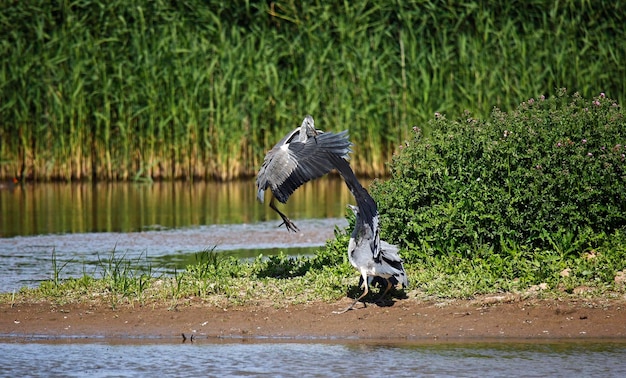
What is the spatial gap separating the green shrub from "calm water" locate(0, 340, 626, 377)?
1459 mm

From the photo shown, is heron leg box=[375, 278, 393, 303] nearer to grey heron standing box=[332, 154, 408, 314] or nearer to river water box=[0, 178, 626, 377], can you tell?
Result: grey heron standing box=[332, 154, 408, 314]

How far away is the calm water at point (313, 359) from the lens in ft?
21.4

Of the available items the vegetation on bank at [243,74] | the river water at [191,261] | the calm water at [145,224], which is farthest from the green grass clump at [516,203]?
the vegetation on bank at [243,74]

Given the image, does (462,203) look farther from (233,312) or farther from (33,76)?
(33,76)

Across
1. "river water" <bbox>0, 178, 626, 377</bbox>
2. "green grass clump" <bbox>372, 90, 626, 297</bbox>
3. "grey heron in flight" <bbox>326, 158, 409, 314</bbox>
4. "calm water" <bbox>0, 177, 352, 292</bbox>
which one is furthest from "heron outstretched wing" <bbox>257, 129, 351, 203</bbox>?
"calm water" <bbox>0, 177, 352, 292</bbox>

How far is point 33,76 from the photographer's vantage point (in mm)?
18141

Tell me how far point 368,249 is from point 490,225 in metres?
1.36

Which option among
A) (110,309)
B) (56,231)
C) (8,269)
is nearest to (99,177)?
(56,231)

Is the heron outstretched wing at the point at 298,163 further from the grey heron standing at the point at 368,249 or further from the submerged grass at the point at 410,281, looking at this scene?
the submerged grass at the point at 410,281

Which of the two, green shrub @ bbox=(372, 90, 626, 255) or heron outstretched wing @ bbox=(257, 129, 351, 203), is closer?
heron outstretched wing @ bbox=(257, 129, 351, 203)

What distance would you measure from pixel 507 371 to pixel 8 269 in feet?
17.9

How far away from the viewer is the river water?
6648mm

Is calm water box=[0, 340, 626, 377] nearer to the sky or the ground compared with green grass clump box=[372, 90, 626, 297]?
nearer to the ground

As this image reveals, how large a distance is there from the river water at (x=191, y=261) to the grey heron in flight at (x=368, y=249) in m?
0.54
